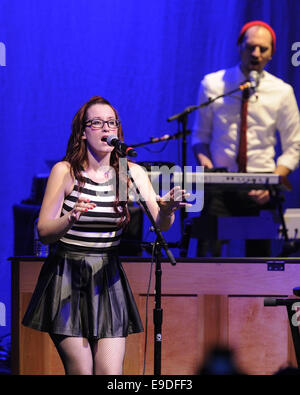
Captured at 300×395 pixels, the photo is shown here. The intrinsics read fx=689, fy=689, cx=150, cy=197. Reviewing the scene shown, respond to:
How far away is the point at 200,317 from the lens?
416cm

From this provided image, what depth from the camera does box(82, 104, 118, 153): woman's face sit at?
10.8ft

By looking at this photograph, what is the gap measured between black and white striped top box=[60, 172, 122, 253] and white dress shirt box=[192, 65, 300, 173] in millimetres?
2339

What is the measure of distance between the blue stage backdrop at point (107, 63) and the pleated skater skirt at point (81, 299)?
11.2 ft

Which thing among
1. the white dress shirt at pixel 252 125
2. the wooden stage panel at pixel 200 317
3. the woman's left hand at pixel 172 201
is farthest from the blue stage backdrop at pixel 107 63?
the woman's left hand at pixel 172 201

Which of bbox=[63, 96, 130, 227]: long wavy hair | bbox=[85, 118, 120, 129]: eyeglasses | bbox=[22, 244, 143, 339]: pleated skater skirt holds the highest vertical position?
bbox=[85, 118, 120, 129]: eyeglasses

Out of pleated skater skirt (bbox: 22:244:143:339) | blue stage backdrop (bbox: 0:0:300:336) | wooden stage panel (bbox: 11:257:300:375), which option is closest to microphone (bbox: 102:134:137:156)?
pleated skater skirt (bbox: 22:244:143:339)

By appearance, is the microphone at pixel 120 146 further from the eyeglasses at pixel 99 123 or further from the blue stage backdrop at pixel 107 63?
the blue stage backdrop at pixel 107 63

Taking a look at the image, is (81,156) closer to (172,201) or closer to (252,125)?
(172,201)

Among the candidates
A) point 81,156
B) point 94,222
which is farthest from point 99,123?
point 94,222

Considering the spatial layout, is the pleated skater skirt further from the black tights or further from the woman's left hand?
the woman's left hand

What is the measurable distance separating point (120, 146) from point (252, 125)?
8.66 ft

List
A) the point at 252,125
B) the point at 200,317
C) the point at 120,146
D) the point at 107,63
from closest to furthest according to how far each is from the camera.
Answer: the point at 120,146 < the point at 200,317 < the point at 252,125 < the point at 107,63

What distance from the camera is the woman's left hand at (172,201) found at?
3111 mm
